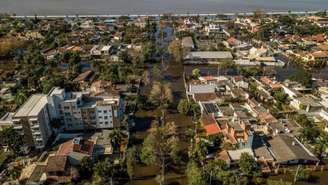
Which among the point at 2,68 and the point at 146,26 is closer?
the point at 2,68

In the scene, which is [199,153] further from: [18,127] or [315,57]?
[315,57]

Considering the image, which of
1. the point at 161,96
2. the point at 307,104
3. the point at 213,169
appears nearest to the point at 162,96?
the point at 161,96

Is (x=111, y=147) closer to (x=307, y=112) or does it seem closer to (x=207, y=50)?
(x=307, y=112)

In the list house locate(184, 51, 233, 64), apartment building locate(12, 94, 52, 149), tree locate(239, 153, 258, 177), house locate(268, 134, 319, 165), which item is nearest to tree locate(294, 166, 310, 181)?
house locate(268, 134, 319, 165)

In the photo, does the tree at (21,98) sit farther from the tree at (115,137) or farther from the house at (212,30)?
the house at (212,30)

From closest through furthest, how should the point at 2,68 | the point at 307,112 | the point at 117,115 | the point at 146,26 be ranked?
the point at 117,115 < the point at 307,112 < the point at 2,68 < the point at 146,26

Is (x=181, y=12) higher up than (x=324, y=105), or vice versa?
(x=181, y=12)

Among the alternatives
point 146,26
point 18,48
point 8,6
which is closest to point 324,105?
point 146,26
